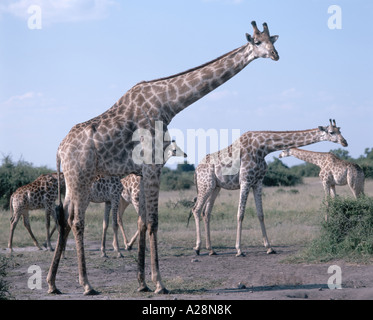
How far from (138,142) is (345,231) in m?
4.62

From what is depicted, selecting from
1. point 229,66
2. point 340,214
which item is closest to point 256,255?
point 340,214

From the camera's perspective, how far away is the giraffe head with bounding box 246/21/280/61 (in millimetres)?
7704

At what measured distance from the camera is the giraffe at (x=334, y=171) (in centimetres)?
1445

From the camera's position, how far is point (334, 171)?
1470 centimetres

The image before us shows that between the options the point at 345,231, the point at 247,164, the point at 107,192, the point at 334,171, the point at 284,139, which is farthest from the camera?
the point at 334,171

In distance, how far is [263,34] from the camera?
7.85m

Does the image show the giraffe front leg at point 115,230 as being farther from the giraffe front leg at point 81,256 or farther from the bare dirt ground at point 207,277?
the giraffe front leg at point 81,256

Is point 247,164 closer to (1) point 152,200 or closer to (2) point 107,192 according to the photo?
(2) point 107,192

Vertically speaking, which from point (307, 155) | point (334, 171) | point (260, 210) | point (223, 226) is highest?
point (307, 155)

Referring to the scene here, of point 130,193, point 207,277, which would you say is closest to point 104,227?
point 130,193

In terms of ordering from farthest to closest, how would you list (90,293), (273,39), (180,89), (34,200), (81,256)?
(34,200) → (180,89) → (273,39) → (81,256) → (90,293)

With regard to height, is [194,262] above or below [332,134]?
below

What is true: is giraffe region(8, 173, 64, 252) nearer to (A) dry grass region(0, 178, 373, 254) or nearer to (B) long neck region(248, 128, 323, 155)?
(A) dry grass region(0, 178, 373, 254)

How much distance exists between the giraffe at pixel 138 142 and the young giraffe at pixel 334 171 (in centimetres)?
753
